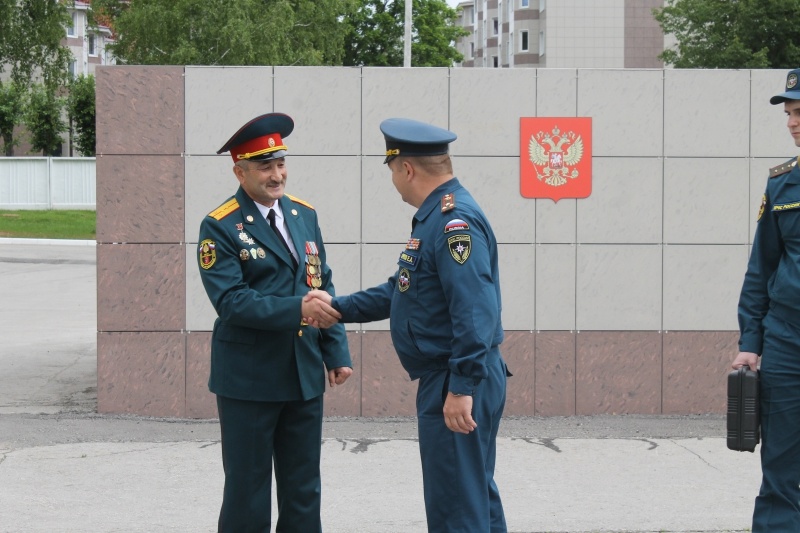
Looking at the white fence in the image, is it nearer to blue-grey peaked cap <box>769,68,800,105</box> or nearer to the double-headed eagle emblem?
the double-headed eagle emblem

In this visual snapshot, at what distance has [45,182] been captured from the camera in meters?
35.9

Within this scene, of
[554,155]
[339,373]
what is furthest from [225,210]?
[554,155]

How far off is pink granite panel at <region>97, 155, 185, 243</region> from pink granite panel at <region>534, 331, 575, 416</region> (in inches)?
104

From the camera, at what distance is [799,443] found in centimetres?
433

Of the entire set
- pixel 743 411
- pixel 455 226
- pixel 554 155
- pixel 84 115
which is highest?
pixel 84 115

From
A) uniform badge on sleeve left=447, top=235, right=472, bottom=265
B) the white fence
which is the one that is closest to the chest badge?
uniform badge on sleeve left=447, top=235, right=472, bottom=265

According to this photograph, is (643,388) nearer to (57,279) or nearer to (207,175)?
(207,175)

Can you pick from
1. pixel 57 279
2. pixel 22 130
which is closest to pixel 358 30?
pixel 22 130

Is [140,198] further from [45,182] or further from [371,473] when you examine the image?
[45,182]

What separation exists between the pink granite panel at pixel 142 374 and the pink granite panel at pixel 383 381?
1248 mm

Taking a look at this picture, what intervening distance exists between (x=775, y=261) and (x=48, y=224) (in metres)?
30.0

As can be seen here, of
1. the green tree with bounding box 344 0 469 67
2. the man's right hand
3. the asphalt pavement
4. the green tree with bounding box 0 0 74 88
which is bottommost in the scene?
the asphalt pavement

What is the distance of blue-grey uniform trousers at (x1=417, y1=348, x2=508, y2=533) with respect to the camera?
12.9 feet

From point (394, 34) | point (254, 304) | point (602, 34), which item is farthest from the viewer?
point (602, 34)
